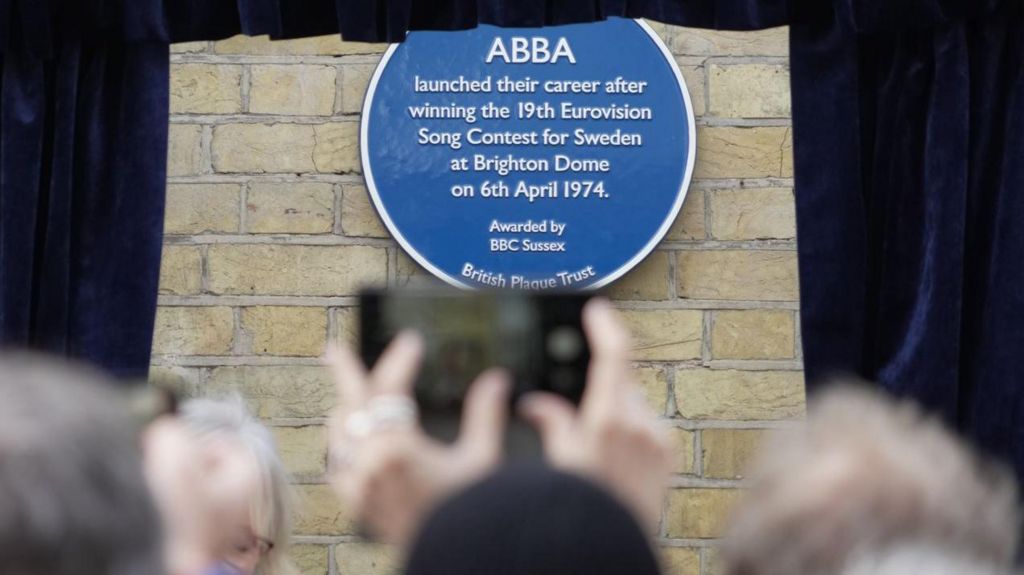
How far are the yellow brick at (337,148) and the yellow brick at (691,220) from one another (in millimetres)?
701

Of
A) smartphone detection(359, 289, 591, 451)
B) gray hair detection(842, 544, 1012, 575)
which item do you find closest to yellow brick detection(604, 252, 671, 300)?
smartphone detection(359, 289, 591, 451)

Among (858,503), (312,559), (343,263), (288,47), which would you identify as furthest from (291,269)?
(858,503)

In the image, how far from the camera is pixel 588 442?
970 mm

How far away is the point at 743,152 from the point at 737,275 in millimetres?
269

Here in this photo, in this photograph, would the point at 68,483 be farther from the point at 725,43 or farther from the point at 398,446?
the point at 725,43

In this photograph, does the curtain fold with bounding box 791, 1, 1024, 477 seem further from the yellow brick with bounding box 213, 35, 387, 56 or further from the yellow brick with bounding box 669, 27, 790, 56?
the yellow brick with bounding box 213, 35, 387, 56

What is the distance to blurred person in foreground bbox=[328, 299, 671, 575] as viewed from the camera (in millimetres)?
766

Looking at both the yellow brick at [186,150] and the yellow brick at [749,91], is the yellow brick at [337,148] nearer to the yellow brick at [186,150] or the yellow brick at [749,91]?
the yellow brick at [186,150]

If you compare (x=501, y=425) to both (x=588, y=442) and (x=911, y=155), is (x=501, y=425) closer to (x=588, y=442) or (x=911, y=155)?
(x=588, y=442)

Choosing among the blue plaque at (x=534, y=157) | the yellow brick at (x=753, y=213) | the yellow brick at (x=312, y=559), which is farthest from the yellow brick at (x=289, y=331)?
the yellow brick at (x=753, y=213)

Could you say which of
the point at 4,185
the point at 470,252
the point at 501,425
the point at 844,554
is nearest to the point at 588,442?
the point at 501,425

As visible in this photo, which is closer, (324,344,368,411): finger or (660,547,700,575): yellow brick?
(324,344,368,411): finger

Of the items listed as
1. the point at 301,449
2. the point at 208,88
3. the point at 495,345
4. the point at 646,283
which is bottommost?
the point at 301,449

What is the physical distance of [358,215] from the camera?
9.39 feet
